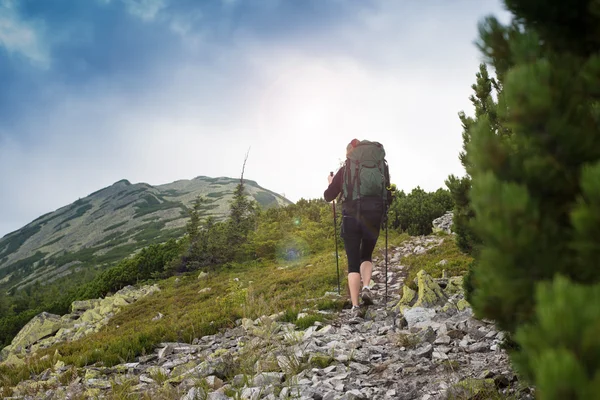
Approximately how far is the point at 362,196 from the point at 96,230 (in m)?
141

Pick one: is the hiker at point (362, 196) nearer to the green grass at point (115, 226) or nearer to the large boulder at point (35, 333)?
the large boulder at point (35, 333)

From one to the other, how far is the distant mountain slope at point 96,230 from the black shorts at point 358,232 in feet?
168

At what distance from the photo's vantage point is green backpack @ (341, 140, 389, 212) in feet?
25.0

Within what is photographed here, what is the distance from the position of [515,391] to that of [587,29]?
327 cm

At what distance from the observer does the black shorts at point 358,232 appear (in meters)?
7.72

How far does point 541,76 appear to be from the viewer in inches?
63.6

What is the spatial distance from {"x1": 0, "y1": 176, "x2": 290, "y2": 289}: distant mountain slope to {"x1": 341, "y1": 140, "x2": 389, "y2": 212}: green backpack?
51.2m

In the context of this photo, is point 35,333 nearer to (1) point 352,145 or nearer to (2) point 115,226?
(1) point 352,145

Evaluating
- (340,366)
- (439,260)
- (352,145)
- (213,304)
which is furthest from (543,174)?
(213,304)

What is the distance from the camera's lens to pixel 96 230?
5143 inches

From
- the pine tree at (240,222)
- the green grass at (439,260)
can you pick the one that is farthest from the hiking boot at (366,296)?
the pine tree at (240,222)

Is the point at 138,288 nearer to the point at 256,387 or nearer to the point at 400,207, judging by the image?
the point at 400,207

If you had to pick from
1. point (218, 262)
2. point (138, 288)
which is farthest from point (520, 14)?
point (138, 288)

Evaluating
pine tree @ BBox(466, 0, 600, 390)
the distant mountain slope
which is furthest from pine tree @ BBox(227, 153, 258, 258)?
the distant mountain slope
